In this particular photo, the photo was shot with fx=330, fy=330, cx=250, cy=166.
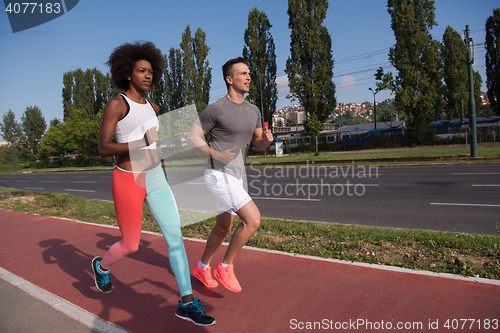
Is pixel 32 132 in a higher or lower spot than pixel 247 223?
higher

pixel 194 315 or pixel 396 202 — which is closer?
pixel 194 315

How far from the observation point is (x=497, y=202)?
7.42 meters

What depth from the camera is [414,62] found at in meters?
33.2

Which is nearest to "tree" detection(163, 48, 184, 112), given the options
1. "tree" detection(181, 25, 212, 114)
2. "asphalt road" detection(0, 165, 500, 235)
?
"tree" detection(181, 25, 212, 114)

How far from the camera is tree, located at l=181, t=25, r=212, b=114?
116 ft

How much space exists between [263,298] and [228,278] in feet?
1.21

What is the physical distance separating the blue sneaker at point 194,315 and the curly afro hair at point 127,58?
1979mm

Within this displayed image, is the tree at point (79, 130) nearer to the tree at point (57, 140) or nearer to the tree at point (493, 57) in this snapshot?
the tree at point (57, 140)

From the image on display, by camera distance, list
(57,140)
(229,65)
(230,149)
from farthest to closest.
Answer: (57,140) → (229,65) → (230,149)

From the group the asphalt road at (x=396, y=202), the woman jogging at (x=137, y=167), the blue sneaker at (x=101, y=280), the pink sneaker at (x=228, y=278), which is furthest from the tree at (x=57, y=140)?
the pink sneaker at (x=228, y=278)

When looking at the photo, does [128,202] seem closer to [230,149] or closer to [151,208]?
[151,208]

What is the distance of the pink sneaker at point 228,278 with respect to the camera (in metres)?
3.04

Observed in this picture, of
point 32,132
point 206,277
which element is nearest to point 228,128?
point 206,277

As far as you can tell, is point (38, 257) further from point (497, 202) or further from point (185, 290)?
point (497, 202)
